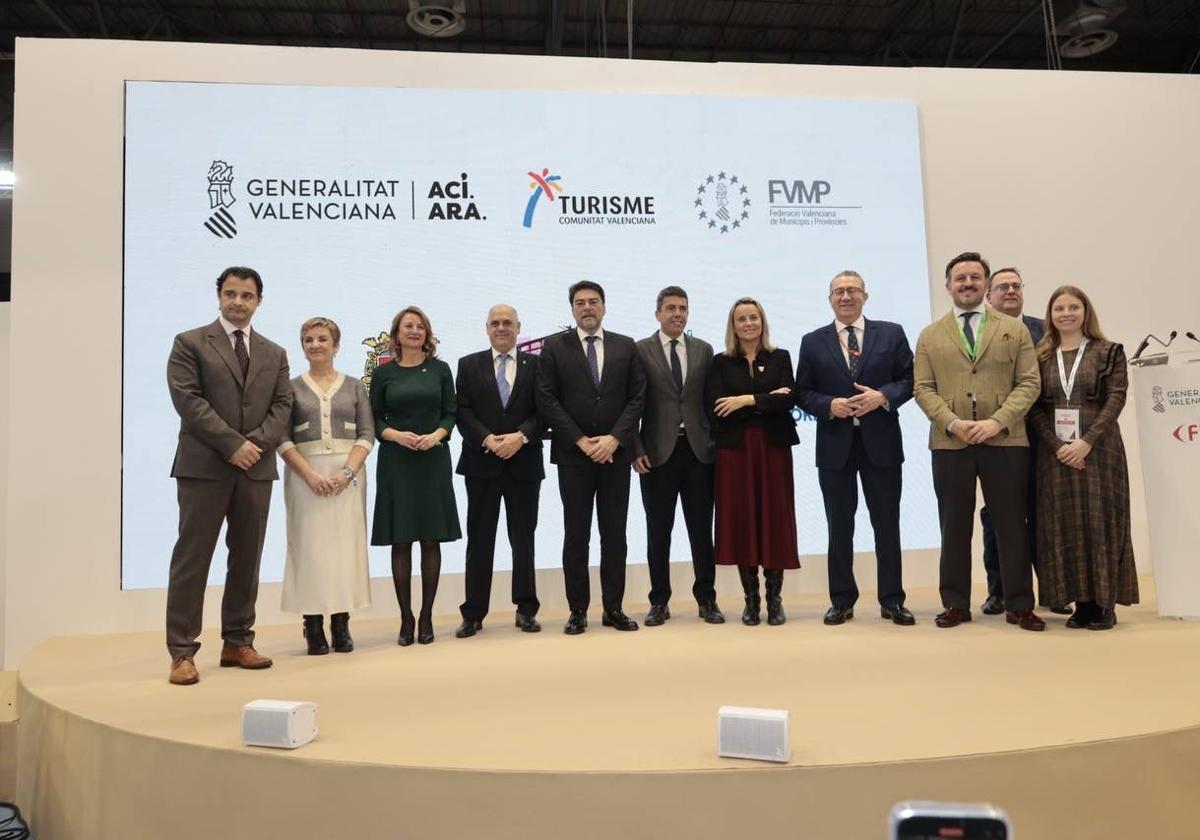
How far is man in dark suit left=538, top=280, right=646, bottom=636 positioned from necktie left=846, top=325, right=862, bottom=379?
2.96ft

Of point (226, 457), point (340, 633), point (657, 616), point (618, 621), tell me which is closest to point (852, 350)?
point (657, 616)

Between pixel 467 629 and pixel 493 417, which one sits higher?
pixel 493 417

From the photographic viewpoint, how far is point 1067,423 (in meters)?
3.70

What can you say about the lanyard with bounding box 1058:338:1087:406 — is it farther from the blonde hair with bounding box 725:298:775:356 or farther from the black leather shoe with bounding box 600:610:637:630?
the black leather shoe with bounding box 600:610:637:630

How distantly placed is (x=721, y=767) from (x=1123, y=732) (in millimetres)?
981

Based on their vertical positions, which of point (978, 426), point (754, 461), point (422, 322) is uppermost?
point (422, 322)

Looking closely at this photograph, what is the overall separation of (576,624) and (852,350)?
5.53 feet

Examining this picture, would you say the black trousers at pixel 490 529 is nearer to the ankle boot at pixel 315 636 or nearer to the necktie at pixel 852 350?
the ankle boot at pixel 315 636

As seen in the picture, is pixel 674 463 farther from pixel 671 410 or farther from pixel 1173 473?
pixel 1173 473

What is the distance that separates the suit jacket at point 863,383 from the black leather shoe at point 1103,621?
37.9 inches

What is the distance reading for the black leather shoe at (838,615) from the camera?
3.92 metres

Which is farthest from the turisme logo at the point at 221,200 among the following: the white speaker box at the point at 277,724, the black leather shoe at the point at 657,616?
the white speaker box at the point at 277,724

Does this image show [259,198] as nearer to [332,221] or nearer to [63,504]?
[332,221]

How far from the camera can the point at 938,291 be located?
5395mm
